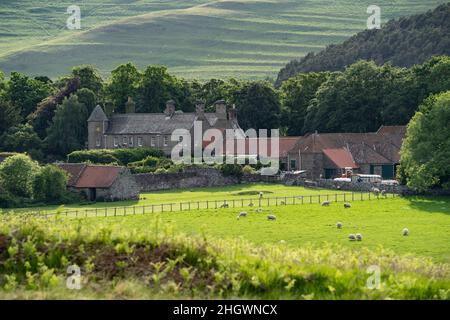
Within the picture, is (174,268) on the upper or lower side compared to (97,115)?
lower

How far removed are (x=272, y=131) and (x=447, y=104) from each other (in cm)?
3669

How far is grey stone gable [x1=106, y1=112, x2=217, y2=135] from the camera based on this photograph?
106 meters

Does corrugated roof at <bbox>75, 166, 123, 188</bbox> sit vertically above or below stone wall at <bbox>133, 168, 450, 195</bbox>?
above

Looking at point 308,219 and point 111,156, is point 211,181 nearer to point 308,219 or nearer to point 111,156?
point 111,156

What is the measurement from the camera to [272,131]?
4414 inches

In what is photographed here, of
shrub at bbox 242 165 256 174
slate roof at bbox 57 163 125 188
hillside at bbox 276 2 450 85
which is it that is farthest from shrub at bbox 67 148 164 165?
hillside at bbox 276 2 450 85

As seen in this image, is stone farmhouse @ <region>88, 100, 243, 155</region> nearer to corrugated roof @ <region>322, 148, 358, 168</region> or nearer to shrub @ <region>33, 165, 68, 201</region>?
corrugated roof @ <region>322, 148, 358, 168</region>

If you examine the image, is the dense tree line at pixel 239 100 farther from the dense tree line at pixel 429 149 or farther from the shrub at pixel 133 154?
the dense tree line at pixel 429 149

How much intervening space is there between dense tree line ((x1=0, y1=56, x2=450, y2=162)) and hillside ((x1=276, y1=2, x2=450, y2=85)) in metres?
56.7

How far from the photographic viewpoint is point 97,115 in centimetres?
10719

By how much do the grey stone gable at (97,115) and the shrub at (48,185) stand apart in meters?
30.4

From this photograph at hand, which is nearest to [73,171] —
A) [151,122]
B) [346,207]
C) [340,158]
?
[346,207]

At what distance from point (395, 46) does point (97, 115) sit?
87763 mm
